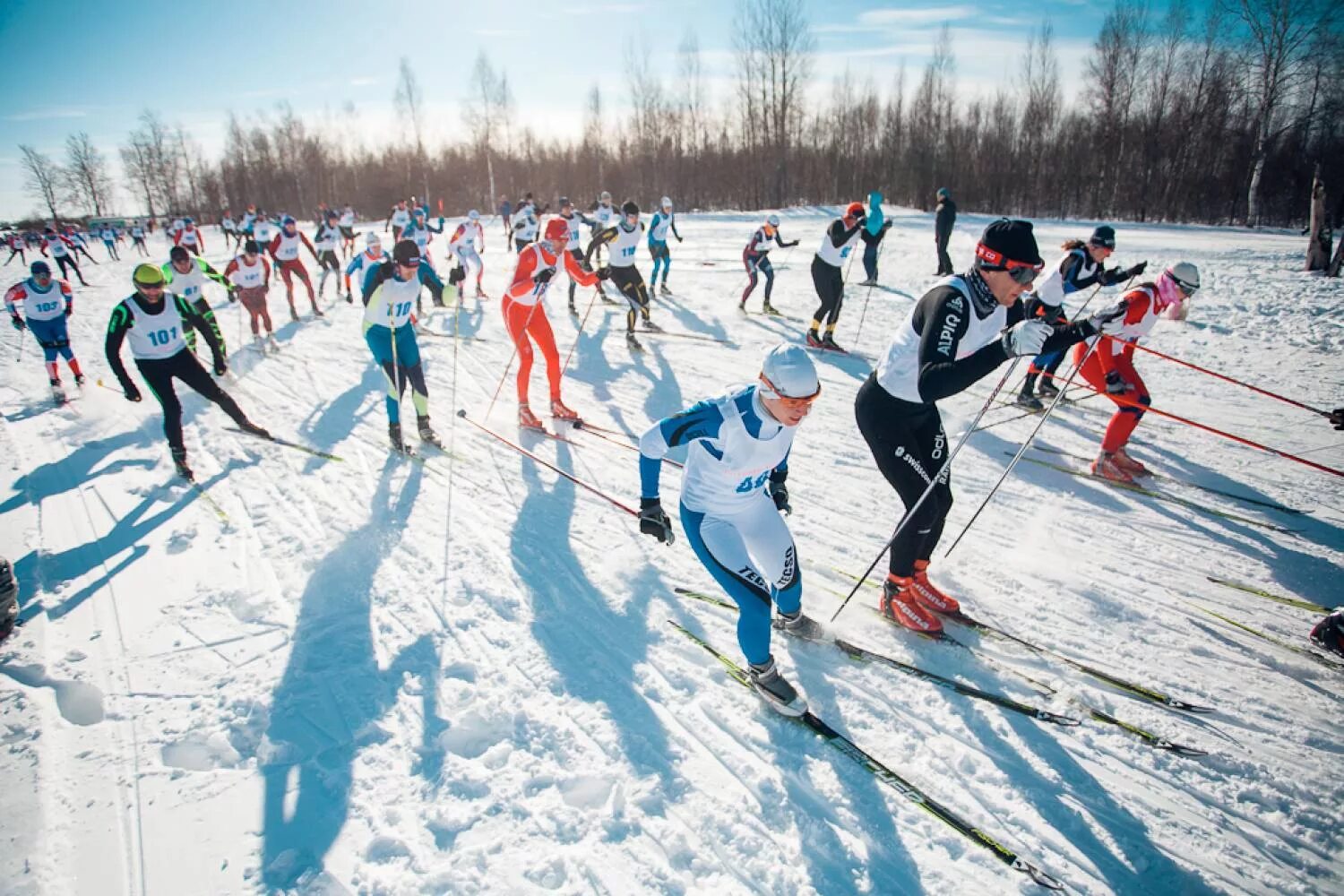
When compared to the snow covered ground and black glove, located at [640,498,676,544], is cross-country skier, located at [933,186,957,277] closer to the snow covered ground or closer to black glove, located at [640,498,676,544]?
the snow covered ground

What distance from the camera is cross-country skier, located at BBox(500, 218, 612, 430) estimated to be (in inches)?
270

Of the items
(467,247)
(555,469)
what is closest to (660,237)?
(467,247)

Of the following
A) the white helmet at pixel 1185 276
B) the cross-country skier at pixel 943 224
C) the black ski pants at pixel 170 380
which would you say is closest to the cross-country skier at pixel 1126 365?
the white helmet at pixel 1185 276

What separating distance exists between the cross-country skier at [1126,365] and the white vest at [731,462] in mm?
4147

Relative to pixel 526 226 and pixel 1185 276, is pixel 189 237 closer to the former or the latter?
pixel 526 226

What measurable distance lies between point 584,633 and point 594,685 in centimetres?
47

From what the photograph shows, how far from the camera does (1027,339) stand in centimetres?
287

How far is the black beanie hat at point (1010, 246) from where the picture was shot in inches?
123

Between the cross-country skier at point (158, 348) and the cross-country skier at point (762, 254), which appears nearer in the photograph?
the cross-country skier at point (158, 348)

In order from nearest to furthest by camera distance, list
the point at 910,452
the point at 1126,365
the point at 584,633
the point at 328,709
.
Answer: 1. the point at 328,709
2. the point at 910,452
3. the point at 584,633
4. the point at 1126,365

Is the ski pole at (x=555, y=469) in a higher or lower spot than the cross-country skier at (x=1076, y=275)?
lower

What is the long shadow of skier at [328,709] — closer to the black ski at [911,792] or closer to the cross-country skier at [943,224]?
the black ski at [911,792]

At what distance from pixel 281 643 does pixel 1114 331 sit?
725 centimetres

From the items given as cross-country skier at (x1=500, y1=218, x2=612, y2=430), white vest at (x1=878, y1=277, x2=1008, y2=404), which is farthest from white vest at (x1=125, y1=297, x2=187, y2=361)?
white vest at (x1=878, y1=277, x2=1008, y2=404)
